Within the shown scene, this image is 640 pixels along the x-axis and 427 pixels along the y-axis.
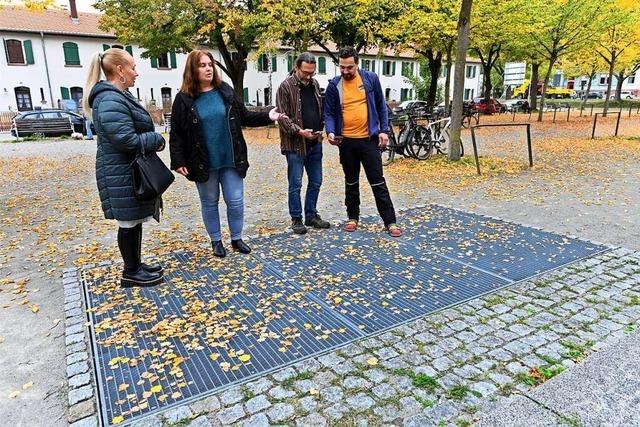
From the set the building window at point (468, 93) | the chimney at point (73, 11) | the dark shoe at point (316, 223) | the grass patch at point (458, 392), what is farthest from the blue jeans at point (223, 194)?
the building window at point (468, 93)

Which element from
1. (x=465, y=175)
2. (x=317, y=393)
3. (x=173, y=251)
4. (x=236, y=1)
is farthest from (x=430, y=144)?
(x=236, y=1)

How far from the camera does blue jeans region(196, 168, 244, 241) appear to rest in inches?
169

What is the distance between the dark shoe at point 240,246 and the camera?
14.8ft

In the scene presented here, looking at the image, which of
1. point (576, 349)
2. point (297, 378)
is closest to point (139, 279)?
point (297, 378)

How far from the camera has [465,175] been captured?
8.62 meters

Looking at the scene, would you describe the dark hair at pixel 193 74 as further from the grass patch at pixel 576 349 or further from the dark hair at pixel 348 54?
the grass patch at pixel 576 349

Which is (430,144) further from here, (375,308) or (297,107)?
(375,308)

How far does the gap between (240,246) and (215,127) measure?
1.15 metres

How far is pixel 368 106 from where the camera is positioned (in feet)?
15.9

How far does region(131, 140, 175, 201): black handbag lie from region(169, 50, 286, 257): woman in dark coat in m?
0.57

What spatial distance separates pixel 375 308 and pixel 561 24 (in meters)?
20.1

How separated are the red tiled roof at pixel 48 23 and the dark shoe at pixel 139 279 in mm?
32123

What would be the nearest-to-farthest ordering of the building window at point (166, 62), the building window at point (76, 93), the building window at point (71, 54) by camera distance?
the building window at point (71, 54) < the building window at point (76, 93) < the building window at point (166, 62)

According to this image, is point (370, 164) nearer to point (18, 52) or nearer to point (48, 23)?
point (18, 52)
